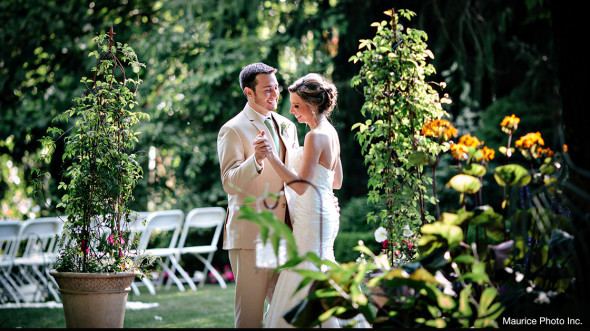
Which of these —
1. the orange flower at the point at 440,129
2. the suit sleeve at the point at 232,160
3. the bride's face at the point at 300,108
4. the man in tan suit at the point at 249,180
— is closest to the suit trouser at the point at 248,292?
the man in tan suit at the point at 249,180

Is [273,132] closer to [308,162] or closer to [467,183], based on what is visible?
[308,162]

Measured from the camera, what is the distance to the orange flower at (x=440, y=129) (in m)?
2.89

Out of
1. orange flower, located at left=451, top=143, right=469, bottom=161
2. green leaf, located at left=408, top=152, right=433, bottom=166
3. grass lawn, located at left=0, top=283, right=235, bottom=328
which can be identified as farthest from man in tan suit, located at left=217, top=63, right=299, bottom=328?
grass lawn, located at left=0, top=283, right=235, bottom=328

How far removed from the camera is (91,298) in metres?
3.20

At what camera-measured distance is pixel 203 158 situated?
29.0 feet

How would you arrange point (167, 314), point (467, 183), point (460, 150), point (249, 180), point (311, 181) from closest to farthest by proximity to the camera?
point (467, 183) → point (460, 150) → point (249, 180) → point (311, 181) → point (167, 314)

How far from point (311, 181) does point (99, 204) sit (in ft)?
4.17

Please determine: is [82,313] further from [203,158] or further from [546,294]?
[203,158]

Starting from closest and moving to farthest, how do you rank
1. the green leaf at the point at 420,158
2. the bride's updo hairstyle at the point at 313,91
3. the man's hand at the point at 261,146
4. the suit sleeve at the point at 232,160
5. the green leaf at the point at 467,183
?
the green leaf at the point at 467,183, the green leaf at the point at 420,158, the man's hand at the point at 261,146, the suit sleeve at the point at 232,160, the bride's updo hairstyle at the point at 313,91

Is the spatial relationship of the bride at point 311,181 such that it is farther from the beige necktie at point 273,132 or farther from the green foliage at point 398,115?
the green foliage at point 398,115

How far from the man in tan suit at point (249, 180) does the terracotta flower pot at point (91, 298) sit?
25.5 inches

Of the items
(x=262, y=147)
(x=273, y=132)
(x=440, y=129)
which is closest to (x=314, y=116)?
(x=273, y=132)

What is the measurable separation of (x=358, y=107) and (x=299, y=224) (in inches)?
200

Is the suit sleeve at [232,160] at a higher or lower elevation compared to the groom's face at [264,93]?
lower
